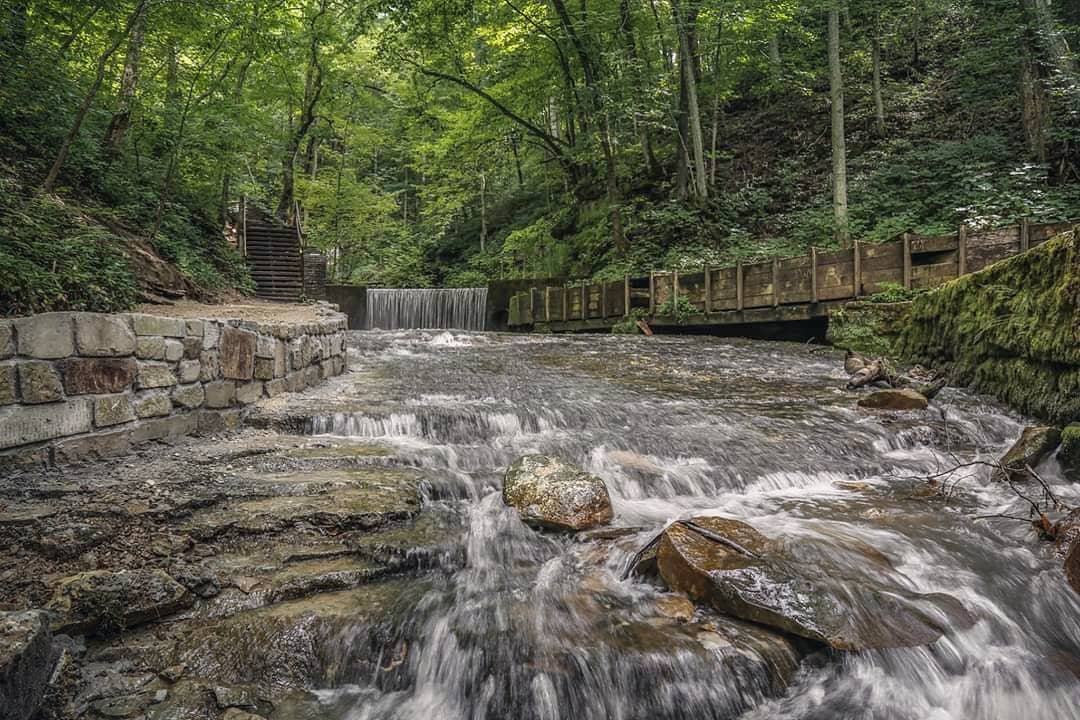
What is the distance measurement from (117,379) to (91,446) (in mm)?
487

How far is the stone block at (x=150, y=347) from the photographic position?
4.11m

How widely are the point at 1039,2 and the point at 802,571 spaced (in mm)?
18483

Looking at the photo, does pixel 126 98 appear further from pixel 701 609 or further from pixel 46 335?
pixel 701 609

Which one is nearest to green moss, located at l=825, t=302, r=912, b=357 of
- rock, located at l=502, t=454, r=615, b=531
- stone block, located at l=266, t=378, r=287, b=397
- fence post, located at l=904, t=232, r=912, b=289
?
fence post, located at l=904, t=232, r=912, b=289

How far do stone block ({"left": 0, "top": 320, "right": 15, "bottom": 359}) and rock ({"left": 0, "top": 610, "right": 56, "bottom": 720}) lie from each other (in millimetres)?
2024

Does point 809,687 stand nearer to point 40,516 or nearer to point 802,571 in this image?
point 802,571

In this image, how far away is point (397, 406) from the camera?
5.82 metres

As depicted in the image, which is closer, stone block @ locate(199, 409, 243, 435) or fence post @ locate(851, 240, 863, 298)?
stone block @ locate(199, 409, 243, 435)

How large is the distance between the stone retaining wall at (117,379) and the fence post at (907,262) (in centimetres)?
1062

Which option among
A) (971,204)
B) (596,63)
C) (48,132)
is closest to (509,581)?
(48,132)

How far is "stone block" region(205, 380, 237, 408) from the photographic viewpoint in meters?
4.89

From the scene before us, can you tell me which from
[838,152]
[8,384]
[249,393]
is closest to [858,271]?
[838,152]

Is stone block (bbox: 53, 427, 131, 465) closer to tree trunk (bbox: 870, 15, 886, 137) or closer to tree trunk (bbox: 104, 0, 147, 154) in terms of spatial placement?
tree trunk (bbox: 104, 0, 147, 154)

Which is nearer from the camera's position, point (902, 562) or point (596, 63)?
point (902, 562)
